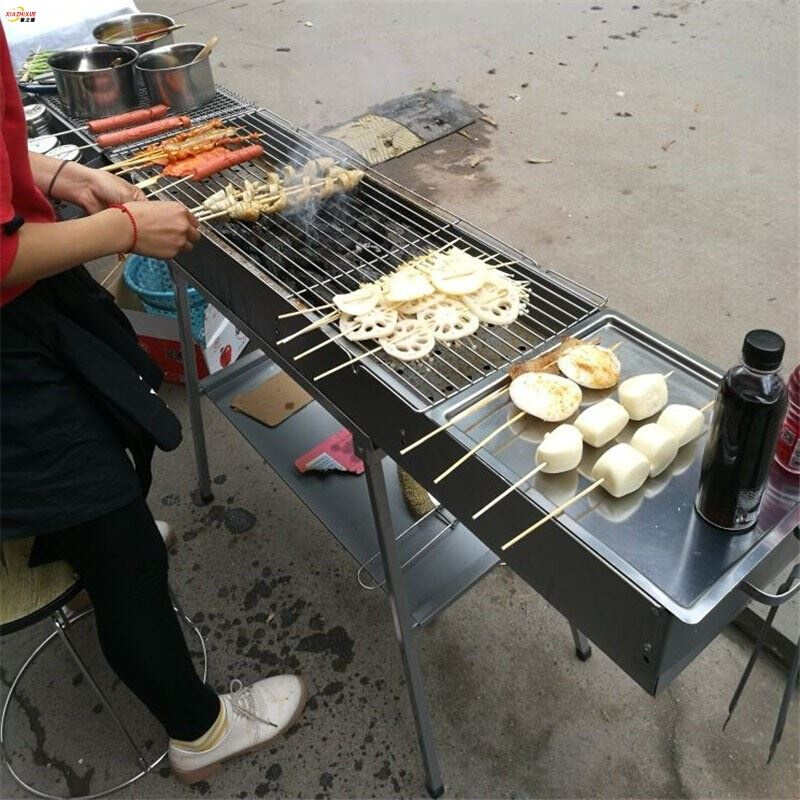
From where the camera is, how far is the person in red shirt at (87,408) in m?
1.50

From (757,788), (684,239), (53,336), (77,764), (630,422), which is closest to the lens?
(630,422)

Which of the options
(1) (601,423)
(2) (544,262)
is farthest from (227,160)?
(2) (544,262)

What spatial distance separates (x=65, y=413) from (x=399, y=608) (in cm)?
103

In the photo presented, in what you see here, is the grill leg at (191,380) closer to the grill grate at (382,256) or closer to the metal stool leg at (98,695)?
the grill grate at (382,256)

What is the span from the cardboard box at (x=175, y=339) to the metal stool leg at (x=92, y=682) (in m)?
1.45

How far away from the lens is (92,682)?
220cm

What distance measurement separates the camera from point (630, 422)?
1.49 metres

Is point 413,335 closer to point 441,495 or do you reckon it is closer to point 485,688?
point 441,495

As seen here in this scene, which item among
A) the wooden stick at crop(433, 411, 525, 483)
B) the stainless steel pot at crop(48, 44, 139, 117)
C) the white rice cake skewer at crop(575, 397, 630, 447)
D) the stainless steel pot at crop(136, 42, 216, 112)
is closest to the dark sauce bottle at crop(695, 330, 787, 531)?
the white rice cake skewer at crop(575, 397, 630, 447)

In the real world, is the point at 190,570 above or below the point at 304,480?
below

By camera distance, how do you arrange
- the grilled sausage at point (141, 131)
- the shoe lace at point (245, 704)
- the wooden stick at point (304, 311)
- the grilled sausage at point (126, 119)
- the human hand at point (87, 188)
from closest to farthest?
the wooden stick at point (304, 311) < the human hand at point (87, 188) < the shoe lace at point (245, 704) < the grilled sausage at point (141, 131) < the grilled sausage at point (126, 119)

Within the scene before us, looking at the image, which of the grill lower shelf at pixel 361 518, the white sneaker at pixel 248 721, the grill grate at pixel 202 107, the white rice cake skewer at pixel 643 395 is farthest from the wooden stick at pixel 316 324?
the grill grate at pixel 202 107

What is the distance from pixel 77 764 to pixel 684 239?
4.34 meters

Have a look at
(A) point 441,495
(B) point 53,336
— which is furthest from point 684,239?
(B) point 53,336
